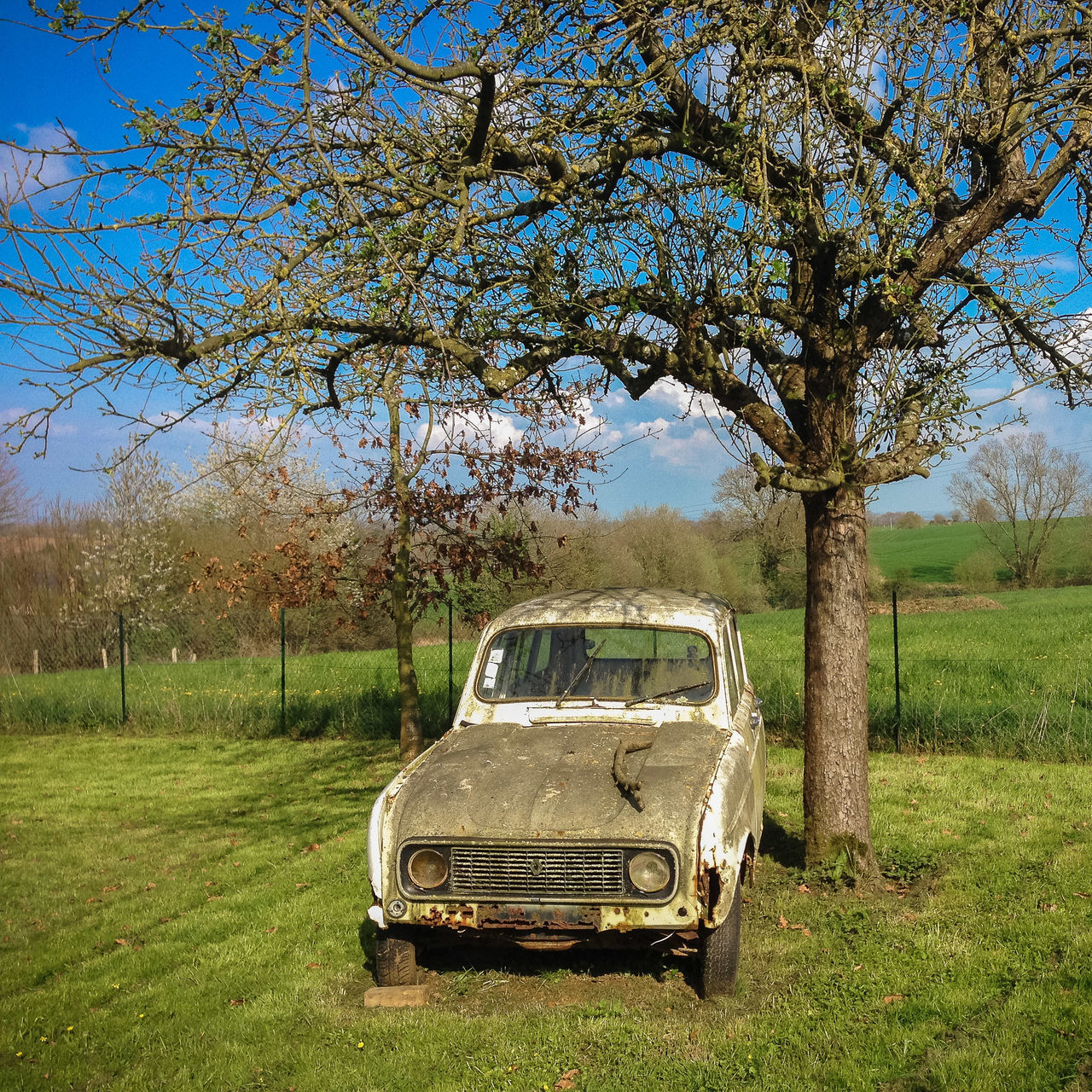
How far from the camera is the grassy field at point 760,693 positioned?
11156 mm

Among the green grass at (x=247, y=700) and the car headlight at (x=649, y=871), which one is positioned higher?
the car headlight at (x=649, y=871)

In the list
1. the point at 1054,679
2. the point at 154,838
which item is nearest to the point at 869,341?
the point at 154,838

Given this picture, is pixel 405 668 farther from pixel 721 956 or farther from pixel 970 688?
pixel 970 688

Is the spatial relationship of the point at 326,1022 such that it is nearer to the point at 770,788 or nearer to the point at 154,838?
the point at 154,838

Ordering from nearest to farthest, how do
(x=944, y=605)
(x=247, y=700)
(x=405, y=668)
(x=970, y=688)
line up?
(x=405, y=668)
(x=970, y=688)
(x=247, y=700)
(x=944, y=605)

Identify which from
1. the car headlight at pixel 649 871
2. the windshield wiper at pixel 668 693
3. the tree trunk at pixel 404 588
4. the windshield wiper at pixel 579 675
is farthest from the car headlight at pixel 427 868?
the tree trunk at pixel 404 588

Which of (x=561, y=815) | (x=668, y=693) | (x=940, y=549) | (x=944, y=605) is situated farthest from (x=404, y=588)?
(x=940, y=549)

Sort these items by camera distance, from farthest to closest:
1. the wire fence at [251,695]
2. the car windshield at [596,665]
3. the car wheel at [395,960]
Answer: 1. the wire fence at [251,695]
2. the car windshield at [596,665]
3. the car wheel at [395,960]

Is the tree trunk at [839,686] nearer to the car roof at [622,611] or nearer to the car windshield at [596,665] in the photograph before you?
the car roof at [622,611]

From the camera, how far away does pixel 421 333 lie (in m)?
6.52

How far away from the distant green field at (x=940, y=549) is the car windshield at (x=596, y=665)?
31402mm

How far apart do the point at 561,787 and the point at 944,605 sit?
36.1m

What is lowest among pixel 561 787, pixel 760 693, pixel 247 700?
pixel 247 700

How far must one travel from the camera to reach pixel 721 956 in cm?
457
